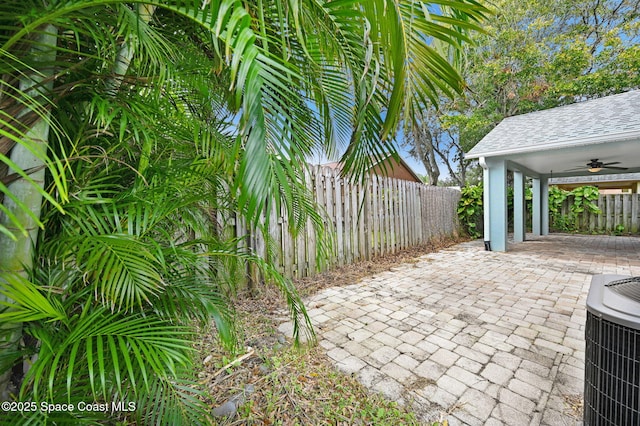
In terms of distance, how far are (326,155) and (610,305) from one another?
1.36 metres

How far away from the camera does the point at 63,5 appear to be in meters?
0.67

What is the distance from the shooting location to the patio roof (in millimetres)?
4488

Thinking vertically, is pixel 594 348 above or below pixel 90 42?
below

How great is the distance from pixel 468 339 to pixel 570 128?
550cm

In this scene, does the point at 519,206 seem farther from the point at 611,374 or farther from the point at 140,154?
the point at 140,154

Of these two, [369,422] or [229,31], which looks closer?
[229,31]

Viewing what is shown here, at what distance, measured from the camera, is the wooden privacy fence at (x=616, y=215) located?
764 centimetres

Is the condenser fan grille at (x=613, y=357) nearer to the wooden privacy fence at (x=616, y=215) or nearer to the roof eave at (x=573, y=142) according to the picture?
the roof eave at (x=573, y=142)

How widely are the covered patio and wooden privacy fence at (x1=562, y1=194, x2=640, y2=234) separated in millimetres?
987

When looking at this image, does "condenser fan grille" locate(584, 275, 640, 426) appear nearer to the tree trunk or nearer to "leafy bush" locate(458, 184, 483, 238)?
the tree trunk

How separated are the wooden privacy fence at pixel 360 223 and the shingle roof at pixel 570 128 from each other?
166 centimetres

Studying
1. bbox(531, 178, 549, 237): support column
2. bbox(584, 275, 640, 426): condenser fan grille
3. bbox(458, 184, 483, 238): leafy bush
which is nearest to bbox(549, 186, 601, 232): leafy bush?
bbox(531, 178, 549, 237): support column

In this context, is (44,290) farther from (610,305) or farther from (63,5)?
(610,305)

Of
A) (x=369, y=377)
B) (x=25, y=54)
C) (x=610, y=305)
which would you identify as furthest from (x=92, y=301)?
(x=610, y=305)
